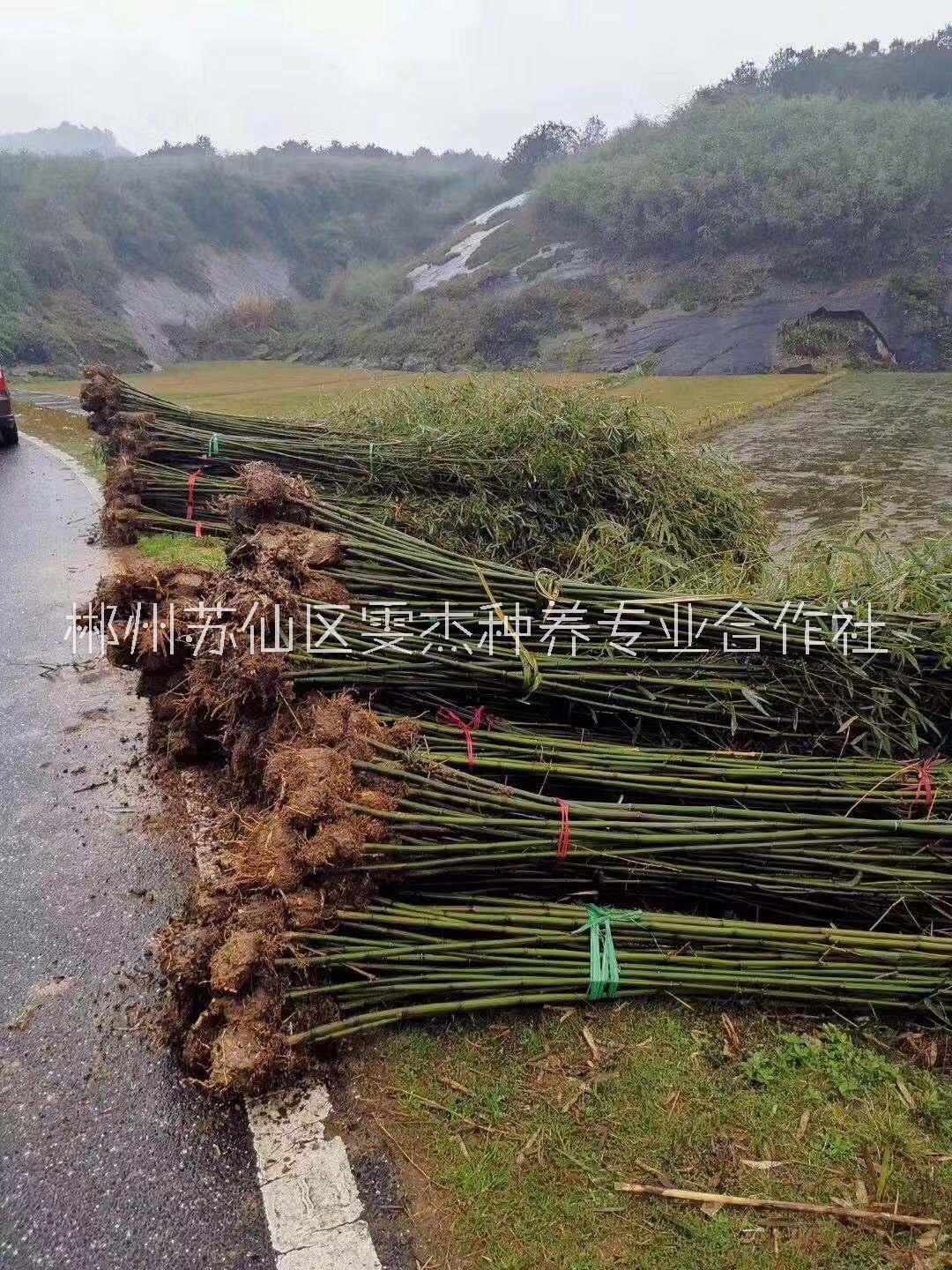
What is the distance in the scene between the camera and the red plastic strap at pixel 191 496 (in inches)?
249

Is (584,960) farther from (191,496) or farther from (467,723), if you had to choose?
(191,496)

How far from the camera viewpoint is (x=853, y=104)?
131ft

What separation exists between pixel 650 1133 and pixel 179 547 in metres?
5.51

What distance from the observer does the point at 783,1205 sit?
72.2 inches

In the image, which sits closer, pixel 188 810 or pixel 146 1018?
pixel 146 1018

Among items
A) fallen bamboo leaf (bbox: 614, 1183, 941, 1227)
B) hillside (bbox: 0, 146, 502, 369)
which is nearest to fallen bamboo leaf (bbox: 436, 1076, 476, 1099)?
fallen bamboo leaf (bbox: 614, 1183, 941, 1227)

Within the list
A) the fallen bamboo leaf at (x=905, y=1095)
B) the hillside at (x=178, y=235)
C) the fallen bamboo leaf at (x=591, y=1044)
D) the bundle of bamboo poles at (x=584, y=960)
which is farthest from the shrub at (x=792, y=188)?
the fallen bamboo leaf at (x=591, y=1044)

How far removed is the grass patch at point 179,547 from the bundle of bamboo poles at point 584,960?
432 cm

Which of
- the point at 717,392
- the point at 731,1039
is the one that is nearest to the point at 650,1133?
the point at 731,1039

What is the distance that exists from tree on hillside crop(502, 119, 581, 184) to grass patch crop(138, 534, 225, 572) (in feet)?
215

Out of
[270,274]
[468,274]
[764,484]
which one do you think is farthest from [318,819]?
[270,274]

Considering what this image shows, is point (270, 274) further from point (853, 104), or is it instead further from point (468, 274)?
point (853, 104)

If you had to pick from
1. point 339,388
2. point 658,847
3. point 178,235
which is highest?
point 178,235

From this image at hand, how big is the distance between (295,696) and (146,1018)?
40.9 inches
